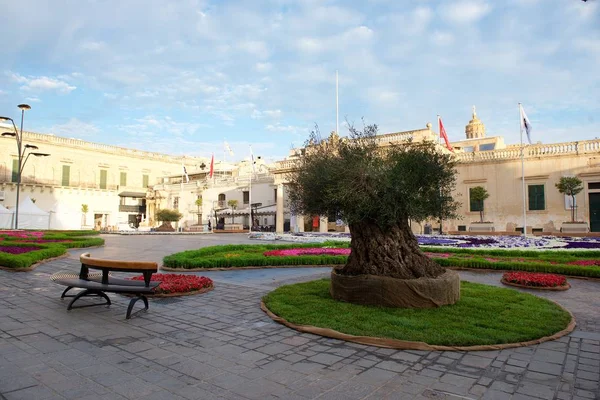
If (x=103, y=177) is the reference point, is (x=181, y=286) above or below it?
below

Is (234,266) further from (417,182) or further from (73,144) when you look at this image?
(73,144)

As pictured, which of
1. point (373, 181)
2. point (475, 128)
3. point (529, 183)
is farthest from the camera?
point (475, 128)

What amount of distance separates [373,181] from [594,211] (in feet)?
97.4

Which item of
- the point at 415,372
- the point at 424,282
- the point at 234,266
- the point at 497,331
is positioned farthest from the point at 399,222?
the point at 234,266

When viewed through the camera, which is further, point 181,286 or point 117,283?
point 181,286

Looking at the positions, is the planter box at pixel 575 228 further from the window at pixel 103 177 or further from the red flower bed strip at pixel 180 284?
the window at pixel 103 177

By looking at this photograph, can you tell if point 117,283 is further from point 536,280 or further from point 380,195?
point 536,280

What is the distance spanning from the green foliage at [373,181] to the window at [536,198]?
26.7m

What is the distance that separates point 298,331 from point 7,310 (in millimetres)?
4834

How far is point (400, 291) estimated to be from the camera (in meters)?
6.46

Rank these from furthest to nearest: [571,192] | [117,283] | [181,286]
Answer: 1. [571,192]
2. [181,286]
3. [117,283]

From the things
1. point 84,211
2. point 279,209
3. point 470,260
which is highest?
point 84,211

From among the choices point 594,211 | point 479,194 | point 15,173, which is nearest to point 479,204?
point 479,194

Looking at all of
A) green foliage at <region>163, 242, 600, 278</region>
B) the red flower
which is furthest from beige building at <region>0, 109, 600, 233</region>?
the red flower
